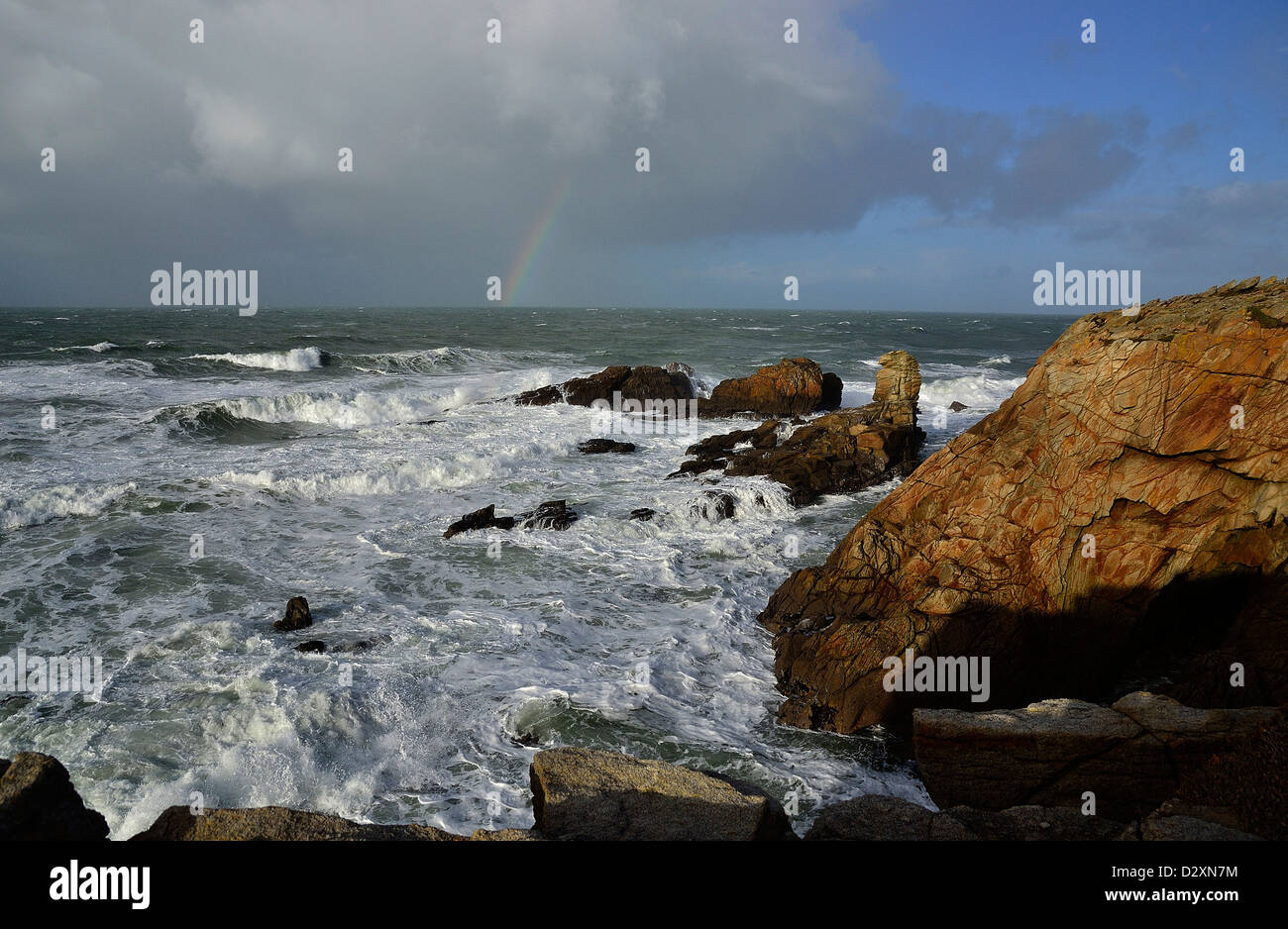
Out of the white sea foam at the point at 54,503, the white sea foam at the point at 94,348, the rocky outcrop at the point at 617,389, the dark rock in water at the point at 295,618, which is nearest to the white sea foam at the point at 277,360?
the white sea foam at the point at 94,348

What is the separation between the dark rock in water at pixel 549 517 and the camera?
15875 millimetres

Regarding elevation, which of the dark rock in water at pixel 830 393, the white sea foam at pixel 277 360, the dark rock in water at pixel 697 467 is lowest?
the dark rock in water at pixel 697 467

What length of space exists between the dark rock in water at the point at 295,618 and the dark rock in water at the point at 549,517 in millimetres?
5514

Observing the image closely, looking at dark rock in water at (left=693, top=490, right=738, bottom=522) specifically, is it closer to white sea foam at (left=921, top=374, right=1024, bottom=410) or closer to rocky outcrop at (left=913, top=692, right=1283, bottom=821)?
rocky outcrop at (left=913, top=692, right=1283, bottom=821)

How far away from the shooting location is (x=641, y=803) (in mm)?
5000

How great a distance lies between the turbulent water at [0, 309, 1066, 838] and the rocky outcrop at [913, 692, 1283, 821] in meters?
1.16

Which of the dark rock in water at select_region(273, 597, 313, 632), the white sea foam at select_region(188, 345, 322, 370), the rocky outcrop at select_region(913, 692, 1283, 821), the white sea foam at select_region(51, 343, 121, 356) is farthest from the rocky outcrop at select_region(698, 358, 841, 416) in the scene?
the white sea foam at select_region(51, 343, 121, 356)

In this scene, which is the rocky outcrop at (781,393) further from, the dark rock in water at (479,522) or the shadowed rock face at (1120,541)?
the shadowed rock face at (1120,541)

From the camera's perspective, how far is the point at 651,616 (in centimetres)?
1179

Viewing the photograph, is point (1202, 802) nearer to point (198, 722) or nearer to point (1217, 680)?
point (1217, 680)

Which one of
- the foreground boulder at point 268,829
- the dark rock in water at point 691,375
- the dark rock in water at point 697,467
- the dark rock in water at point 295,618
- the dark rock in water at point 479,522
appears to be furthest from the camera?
the dark rock in water at point 691,375

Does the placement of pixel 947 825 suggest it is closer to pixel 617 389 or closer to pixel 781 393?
pixel 781 393
